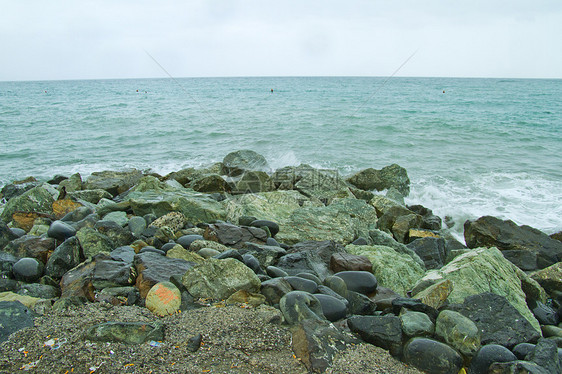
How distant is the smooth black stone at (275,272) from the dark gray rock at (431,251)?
250 cm

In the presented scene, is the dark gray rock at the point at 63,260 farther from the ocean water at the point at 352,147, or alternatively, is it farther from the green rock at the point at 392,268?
the ocean water at the point at 352,147

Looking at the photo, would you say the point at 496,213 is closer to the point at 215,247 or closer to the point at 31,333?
the point at 215,247

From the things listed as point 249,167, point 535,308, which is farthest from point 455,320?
point 249,167

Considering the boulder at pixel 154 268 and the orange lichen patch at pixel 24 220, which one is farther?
the orange lichen patch at pixel 24 220

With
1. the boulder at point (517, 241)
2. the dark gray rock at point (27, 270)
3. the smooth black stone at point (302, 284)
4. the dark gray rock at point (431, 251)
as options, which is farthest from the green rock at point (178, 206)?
the boulder at point (517, 241)

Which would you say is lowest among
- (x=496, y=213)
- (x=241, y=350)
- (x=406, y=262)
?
(x=496, y=213)

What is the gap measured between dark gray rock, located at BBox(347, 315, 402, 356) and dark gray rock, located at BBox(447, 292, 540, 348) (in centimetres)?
67

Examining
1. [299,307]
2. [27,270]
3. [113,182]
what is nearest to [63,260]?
[27,270]

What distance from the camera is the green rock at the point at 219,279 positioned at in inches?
120

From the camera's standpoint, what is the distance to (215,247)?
4195mm

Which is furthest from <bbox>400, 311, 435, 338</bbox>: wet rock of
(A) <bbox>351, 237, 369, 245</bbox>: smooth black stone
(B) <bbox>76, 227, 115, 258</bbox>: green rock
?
(B) <bbox>76, 227, 115, 258</bbox>: green rock

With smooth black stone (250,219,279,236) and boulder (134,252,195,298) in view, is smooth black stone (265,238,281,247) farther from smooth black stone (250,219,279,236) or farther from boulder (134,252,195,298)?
boulder (134,252,195,298)

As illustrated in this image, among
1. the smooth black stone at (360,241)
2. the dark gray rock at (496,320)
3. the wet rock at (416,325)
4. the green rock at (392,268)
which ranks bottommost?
the smooth black stone at (360,241)

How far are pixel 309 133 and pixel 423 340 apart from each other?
14.3m
